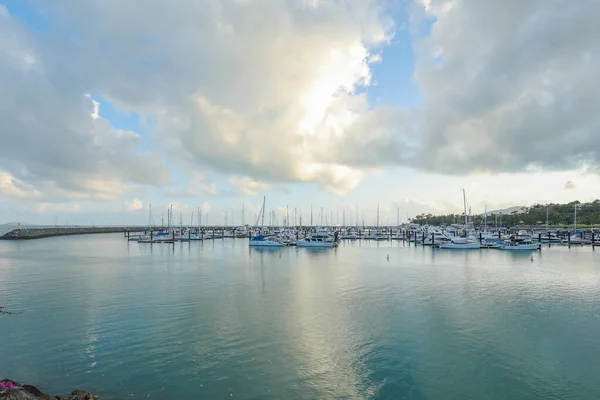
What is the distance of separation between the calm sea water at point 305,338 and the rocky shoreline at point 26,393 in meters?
1.06

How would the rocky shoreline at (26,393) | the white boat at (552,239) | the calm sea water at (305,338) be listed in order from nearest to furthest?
the rocky shoreline at (26,393) → the calm sea water at (305,338) → the white boat at (552,239)

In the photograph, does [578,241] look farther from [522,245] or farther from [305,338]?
[305,338]

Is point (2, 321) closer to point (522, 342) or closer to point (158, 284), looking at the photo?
point (158, 284)

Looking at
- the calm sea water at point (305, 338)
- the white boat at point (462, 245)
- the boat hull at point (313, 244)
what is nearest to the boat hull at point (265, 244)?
the boat hull at point (313, 244)

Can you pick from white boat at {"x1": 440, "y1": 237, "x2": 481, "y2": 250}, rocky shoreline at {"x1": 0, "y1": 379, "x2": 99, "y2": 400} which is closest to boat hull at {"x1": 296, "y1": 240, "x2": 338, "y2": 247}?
white boat at {"x1": 440, "y1": 237, "x2": 481, "y2": 250}

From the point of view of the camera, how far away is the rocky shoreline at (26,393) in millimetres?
12200

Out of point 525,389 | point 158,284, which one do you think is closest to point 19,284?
point 158,284

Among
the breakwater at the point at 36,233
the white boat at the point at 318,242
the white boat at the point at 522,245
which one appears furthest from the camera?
the breakwater at the point at 36,233

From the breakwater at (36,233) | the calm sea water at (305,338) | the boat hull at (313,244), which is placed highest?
the breakwater at (36,233)

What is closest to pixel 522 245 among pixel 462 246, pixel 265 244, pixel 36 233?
pixel 462 246

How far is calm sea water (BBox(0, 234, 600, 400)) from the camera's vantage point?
16641mm

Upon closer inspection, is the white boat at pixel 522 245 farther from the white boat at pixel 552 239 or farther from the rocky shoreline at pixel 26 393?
the rocky shoreline at pixel 26 393

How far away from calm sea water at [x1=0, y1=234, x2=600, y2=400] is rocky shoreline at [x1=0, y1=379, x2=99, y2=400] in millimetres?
1056

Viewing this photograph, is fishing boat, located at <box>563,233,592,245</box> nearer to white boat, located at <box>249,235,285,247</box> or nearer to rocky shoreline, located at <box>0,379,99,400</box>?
white boat, located at <box>249,235,285,247</box>
